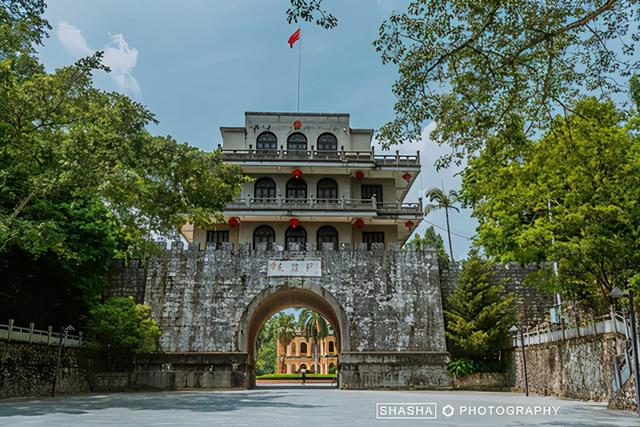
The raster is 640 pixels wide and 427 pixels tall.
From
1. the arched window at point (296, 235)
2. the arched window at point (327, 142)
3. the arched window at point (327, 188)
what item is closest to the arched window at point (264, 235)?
the arched window at point (296, 235)

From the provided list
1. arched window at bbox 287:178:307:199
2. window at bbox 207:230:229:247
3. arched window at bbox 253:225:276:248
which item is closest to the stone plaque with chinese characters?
arched window at bbox 253:225:276:248

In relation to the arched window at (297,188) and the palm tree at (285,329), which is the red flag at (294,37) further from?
the palm tree at (285,329)

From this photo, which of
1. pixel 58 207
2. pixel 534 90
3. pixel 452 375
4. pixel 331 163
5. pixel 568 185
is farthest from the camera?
pixel 331 163

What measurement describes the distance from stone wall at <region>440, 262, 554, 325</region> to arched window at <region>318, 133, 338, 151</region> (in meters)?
9.54

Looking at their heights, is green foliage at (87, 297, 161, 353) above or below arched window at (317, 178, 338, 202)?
below

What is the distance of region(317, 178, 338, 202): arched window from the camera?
2830 cm

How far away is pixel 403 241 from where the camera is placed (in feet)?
97.9

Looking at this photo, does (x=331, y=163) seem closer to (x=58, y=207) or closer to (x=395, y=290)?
(x=395, y=290)

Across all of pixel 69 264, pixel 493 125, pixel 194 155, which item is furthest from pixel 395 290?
pixel 493 125

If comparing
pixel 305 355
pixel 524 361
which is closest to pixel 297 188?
pixel 524 361

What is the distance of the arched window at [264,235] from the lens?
27281 millimetres

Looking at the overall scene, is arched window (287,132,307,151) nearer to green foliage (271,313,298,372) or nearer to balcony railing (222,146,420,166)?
balcony railing (222,146,420,166)

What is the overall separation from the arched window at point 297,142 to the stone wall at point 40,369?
14354 millimetres

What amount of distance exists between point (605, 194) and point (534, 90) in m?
6.82
